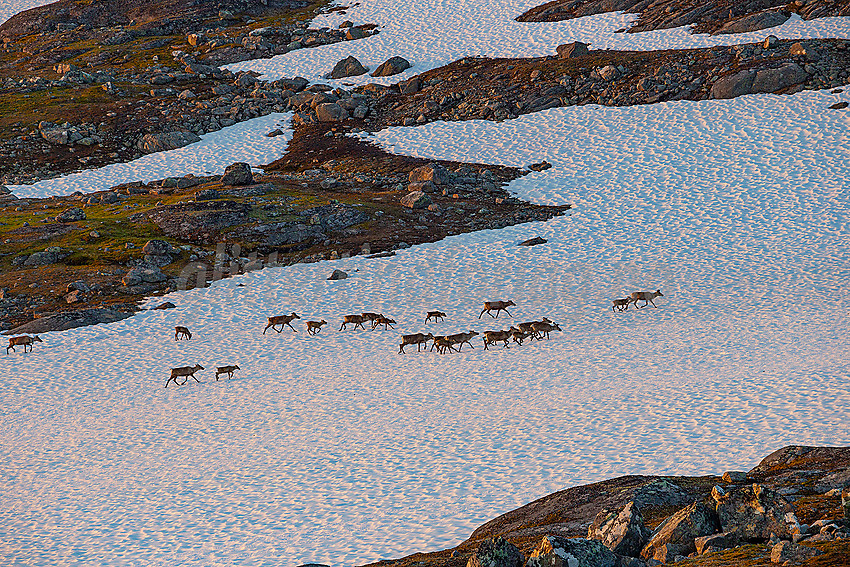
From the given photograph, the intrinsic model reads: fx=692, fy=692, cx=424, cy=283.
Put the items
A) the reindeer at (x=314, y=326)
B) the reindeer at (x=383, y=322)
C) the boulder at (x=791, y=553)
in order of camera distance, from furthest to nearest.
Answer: the reindeer at (x=383, y=322)
the reindeer at (x=314, y=326)
the boulder at (x=791, y=553)

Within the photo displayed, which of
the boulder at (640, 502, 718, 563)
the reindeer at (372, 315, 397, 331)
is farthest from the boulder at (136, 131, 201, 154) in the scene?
the boulder at (640, 502, 718, 563)

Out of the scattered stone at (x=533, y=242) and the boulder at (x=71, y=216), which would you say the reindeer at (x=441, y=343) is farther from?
the boulder at (x=71, y=216)

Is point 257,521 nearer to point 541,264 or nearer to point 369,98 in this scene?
point 541,264

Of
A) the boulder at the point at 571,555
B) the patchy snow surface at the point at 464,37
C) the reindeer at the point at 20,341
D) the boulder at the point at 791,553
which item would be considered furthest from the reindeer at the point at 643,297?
the patchy snow surface at the point at 464,37

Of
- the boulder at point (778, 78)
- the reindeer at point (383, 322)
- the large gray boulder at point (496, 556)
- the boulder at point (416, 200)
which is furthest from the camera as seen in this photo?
the boulder at point (778, 78)

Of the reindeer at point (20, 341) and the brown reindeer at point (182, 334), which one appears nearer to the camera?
the reindeer at point (20, 341)

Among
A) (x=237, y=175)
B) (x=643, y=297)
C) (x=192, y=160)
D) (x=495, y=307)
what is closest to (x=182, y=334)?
(x=495, y=307)
